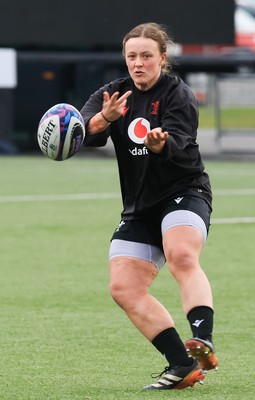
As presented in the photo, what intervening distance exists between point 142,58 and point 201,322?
1.60 metres

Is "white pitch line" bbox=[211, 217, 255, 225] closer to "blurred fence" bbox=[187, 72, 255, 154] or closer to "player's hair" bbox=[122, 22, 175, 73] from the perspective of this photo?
"player's hair" bbox=[122, 22, 175, 73]

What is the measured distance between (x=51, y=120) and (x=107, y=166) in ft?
67.9

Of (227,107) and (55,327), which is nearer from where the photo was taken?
(55,327)

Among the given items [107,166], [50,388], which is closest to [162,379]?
[50,388]

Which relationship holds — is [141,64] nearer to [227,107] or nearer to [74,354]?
[74,354]

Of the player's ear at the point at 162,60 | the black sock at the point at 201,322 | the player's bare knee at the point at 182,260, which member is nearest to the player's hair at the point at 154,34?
the player's ear at the point at 162,60

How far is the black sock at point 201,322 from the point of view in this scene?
21.3ft

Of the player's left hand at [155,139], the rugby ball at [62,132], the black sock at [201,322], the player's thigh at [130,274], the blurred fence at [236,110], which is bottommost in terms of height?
the blurred fence at [236,110]

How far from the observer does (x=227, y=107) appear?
34.5 m

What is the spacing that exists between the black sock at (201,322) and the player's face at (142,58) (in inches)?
55.2

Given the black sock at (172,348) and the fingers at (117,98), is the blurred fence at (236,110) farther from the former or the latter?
the black sock at (172,348)

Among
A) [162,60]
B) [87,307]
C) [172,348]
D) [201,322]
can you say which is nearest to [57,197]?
[87,307]

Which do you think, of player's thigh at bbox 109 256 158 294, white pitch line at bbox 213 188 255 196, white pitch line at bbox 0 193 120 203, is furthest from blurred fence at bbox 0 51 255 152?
player's thigh at bbox 109 256 158 294

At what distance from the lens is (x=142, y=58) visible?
6.77m
